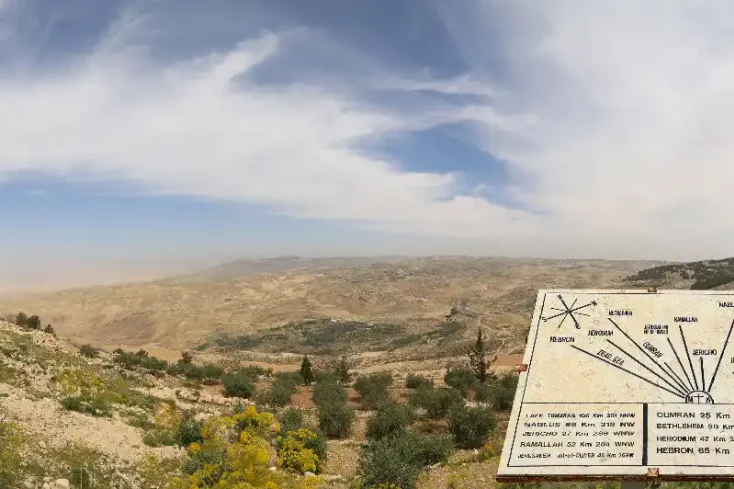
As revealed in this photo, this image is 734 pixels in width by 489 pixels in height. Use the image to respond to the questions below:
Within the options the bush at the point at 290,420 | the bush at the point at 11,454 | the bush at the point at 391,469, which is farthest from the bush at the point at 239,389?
the bush at the point at 11,454

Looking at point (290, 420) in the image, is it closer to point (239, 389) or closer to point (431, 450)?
point (431, 450)

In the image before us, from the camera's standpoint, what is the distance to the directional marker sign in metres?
5.05

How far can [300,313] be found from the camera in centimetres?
10019

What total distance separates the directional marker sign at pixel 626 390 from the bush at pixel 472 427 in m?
12.2

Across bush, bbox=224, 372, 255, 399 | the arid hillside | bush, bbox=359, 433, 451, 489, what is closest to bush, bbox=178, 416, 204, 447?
bush, bbox=359, 433, 451, 489

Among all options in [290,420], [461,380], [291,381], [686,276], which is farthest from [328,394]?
[686,276]

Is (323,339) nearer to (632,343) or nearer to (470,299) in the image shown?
(470,299)

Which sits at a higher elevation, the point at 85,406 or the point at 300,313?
the point at 85,406

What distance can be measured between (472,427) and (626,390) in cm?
1288

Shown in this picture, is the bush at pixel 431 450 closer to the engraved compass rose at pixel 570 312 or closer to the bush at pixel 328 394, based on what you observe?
the bush at pixel 328 394

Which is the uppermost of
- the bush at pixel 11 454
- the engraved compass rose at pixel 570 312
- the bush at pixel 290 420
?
the engraved compass rose at pixel 570 312

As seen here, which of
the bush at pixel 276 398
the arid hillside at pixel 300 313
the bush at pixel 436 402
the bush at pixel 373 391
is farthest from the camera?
the arid hillside at pixel 300 313

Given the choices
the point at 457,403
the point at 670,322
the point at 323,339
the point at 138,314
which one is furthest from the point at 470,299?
the point at 670,322

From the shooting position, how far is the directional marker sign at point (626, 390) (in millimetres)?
5055
